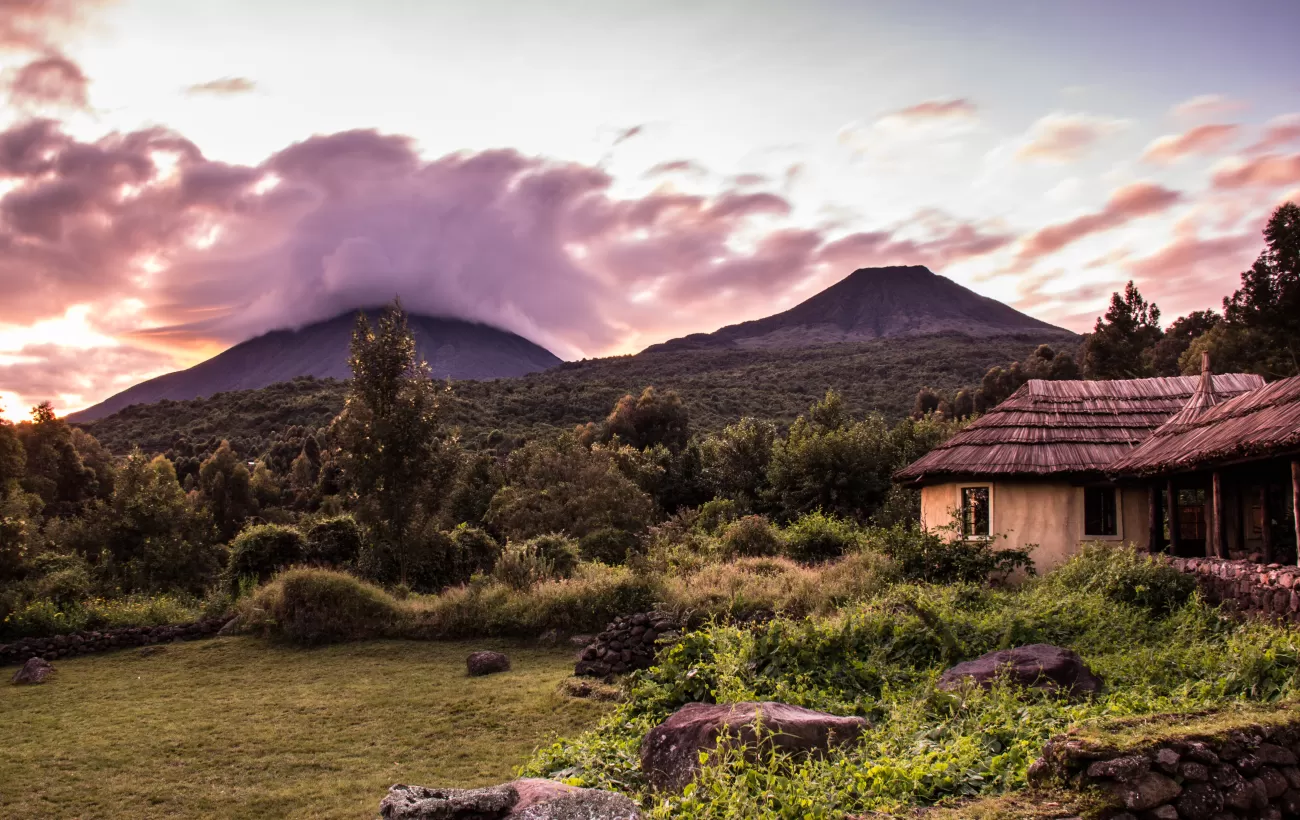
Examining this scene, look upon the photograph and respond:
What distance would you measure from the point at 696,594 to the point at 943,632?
5799 millimetres

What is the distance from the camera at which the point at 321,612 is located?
619 inches

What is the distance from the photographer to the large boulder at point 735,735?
5.66m

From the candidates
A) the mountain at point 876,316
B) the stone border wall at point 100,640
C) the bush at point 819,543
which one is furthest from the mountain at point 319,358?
the stone border wall at point 100,640

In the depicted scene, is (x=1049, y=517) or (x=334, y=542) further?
(x=334, y=542)

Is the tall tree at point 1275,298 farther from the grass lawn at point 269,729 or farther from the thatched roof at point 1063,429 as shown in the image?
the grass lawn at point 269,729

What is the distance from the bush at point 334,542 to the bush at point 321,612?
3997mm

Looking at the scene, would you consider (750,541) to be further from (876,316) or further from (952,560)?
(876,316)

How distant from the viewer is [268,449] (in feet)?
167

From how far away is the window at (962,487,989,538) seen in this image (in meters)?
19.1

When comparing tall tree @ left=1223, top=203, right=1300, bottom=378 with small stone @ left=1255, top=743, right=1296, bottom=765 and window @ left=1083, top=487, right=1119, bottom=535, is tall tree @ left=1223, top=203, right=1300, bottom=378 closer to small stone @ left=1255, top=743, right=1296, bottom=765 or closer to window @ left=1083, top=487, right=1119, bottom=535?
window @ left=1083, top=487, right=1119, bottom=535

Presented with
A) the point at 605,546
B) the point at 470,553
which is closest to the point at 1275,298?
the point at 605,546

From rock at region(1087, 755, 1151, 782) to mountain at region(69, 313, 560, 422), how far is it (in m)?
103

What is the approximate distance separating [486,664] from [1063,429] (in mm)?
13736

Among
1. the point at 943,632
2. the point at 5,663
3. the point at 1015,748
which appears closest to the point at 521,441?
the point at 5,663
